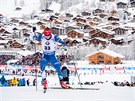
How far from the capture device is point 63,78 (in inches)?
196

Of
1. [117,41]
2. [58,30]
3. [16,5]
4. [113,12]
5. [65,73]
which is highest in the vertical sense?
[65,73]

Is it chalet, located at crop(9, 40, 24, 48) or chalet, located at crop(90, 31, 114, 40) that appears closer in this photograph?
chalet, located at crop(9, 40, 24, 48)

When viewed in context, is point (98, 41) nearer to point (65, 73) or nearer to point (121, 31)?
point (121, 31)

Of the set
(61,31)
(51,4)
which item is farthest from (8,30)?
(51,4)

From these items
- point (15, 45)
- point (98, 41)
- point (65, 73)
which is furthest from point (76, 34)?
point (65, 73)

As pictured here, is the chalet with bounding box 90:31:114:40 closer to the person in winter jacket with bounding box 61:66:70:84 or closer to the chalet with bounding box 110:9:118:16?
the chalet with bounding box 110:9:118:16

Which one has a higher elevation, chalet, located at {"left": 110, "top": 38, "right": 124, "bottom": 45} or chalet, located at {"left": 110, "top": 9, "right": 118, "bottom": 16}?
chalet, located at {"left": 110, "top": 9, "right": 118, "bottom": 16}

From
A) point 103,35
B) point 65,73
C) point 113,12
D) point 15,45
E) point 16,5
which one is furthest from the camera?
point 16,5

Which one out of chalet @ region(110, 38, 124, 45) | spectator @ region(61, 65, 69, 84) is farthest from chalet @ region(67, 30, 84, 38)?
spectator @ region(61, 65, 69, 84)

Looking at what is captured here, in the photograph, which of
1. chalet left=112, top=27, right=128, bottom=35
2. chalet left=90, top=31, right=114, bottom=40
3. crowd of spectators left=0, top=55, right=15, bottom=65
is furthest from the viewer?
chalet left=112, top=27, right=128, bottom=35

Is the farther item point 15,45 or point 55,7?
point 55,7

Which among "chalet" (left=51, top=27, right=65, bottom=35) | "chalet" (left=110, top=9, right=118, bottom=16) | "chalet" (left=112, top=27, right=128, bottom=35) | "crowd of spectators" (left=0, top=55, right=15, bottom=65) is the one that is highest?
"chalet" (left=110, top=9, right=118, bottom=16)

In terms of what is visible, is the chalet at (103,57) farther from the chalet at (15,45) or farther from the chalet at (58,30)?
the chalet at (58,30)

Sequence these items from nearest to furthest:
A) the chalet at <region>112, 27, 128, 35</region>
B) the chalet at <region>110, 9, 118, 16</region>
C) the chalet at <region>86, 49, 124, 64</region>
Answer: the chalet at <region>86, 49, 124, 64</region> < the chalet at <region>112, 27, 128, 35</region> < the chalet at <region>110, 9, 118, 16</region>
